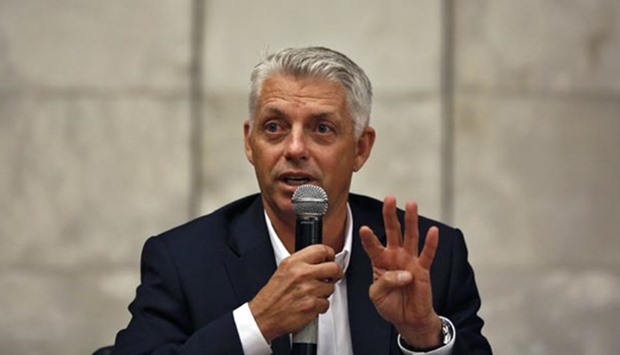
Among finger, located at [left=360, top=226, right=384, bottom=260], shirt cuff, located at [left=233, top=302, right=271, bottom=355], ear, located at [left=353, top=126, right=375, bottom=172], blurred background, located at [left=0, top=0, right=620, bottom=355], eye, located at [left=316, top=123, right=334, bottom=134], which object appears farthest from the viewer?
blurred background, located at [left=0, top=0, right=620, bottom=355]

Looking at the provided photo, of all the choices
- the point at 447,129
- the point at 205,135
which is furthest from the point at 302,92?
the point at 447,129

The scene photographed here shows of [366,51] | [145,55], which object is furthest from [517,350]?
[145,55]

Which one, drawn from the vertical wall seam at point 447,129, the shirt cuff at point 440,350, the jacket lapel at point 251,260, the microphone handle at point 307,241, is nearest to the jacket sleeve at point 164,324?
the jacket lapel at point 251,260

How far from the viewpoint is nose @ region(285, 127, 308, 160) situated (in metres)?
5.43

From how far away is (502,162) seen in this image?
8148 millimetres

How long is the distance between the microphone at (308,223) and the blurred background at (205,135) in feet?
10.3

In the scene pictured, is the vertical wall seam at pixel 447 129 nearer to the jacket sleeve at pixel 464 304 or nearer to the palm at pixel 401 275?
the jacket sleeve at pixel 464 304

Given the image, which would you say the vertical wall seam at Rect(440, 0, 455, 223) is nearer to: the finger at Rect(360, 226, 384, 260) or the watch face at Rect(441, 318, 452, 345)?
the watch face at Rect(441, 318, 452, 345)

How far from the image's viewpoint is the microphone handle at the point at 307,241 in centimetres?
483

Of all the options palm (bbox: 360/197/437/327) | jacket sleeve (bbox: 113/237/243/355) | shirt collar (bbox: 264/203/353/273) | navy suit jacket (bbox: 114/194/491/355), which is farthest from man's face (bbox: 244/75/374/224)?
palm (bbox: 360/197/437/327)

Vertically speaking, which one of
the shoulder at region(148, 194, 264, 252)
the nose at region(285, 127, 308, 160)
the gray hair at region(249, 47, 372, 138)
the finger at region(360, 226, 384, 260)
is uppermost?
the gray hair at region(249, 47, 372, 138)

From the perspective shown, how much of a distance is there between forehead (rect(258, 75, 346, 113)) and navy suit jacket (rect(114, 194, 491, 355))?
0.49 meters

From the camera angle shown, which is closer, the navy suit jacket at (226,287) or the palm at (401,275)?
the palm at (401,275)

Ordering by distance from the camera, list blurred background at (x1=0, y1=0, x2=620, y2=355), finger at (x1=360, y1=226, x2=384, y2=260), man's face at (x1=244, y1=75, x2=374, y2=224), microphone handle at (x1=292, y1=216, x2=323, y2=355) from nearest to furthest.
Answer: microphone handle at (x1=292, y1=216, x2=323, y2=355)
finger at (x1=360, y1=226, x2=384, y2=260)
man's face at (x1=244, y1=75, x2=374, y2=224)
blurred background at (x1=0, y1=0, x2=620, y2=355)
